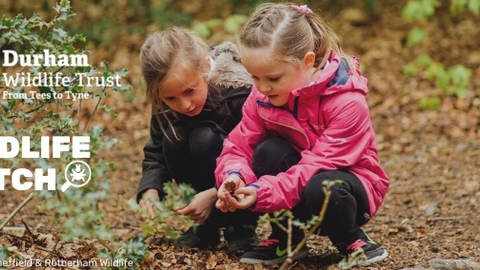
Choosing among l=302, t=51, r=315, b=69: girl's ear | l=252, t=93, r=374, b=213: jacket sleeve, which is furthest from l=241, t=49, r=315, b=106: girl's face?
l=252, t=93, r=374, b=213: jacket sleeve

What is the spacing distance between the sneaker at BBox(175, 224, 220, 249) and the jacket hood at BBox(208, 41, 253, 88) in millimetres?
630

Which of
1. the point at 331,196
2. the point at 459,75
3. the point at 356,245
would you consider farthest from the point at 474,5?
the point at 331,196

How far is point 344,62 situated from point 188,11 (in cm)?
579

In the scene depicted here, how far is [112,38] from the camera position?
7.70 meters

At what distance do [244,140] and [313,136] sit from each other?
28cm

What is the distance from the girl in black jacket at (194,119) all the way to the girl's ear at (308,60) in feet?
1.36

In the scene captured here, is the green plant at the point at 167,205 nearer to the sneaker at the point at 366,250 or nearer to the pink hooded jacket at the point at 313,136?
the pink hooded jacket at the point at 313,136

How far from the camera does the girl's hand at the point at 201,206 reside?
9.29 ft

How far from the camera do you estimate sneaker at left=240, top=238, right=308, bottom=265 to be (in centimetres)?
274

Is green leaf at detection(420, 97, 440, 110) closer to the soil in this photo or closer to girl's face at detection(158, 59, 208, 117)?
the soil

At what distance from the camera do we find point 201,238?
310cm

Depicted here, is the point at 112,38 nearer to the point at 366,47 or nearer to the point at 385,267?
the point at 366,47

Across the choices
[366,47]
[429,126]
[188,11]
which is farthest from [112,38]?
[429,126]

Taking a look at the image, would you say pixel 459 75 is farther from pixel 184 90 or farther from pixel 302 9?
pixel 184 90
